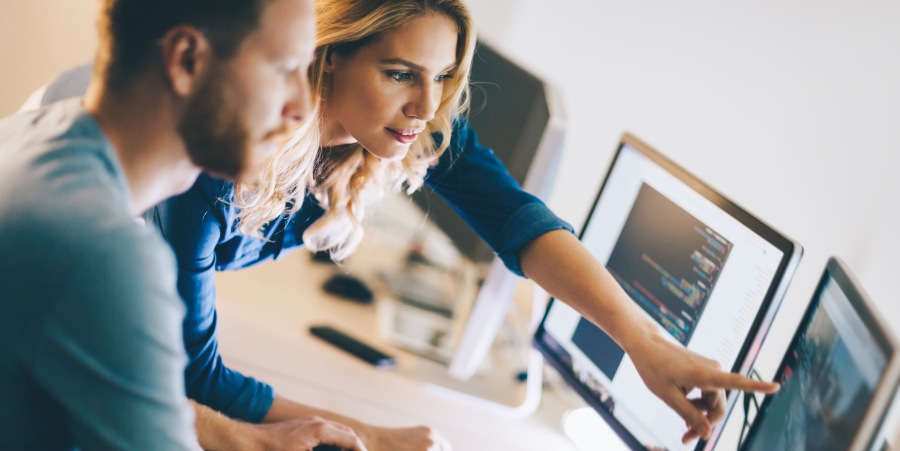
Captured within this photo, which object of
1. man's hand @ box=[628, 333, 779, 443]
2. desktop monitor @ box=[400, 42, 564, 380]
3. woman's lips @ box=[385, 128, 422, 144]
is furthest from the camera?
desktop monitor @ box=[400, 42, 564, 380]

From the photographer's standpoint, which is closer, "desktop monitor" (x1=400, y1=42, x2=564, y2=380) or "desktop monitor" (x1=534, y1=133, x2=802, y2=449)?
"desktop monitor" (x1=534, y1=133, x2=802, y2=449)

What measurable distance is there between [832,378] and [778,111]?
73cm

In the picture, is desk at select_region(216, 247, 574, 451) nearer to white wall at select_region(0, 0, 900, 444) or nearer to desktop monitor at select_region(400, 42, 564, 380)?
desktop monitor at select_region(400, 42, 564, 380)

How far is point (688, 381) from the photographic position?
94 centimetres

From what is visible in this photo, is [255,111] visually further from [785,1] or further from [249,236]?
[785,1]

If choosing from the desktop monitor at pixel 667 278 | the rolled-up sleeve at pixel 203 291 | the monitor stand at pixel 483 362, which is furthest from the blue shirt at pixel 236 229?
the monitor stand at pixel 483 362

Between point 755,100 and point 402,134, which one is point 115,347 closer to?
point 402,134

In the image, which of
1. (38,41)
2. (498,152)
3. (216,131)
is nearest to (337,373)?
(498,152)

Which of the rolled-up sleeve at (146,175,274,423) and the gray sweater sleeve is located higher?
the gray sweater sleeve

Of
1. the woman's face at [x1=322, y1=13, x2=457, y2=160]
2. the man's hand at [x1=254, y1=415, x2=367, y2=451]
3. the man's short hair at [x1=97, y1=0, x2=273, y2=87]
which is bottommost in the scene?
the man's hand at [x1=254, y1=415, x2=367, y2=451]

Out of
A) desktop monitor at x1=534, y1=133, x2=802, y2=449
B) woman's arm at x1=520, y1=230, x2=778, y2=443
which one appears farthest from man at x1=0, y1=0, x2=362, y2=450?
desktop monitor at x1=534, y1=133, x2=802, y2=449

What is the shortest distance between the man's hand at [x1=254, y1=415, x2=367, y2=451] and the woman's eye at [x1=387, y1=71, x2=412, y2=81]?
1.57ft

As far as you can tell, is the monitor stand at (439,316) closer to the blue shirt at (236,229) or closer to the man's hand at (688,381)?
the blue shirt at (236,229)

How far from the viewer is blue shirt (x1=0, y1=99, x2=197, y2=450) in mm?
601
